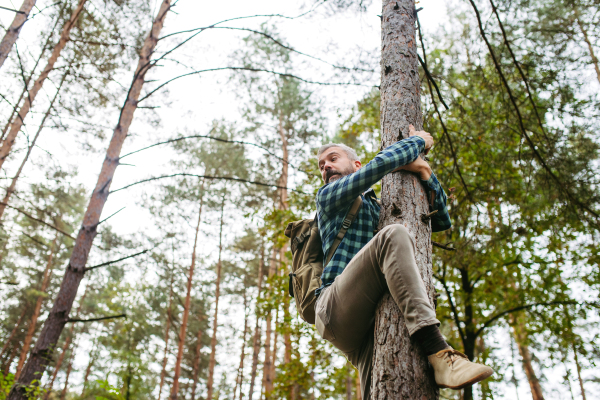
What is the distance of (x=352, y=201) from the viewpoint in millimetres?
2148

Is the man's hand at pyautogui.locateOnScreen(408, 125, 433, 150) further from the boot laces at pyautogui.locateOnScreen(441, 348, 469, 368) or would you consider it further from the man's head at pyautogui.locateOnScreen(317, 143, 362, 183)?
the boot laces at pyautogui.locateOnScreen(441, 348, 469, 368)

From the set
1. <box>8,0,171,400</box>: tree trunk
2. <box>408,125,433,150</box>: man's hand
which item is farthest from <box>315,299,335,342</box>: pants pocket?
<box>8,0,171,400</box>: tree trunk

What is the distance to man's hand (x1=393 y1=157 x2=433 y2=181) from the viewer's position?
2172 millimetres

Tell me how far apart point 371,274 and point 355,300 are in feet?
0.50

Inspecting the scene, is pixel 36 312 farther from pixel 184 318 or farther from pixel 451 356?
pixel 451 356

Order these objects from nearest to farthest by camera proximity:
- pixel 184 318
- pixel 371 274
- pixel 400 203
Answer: pixel 371 274
pixel 400 203
pixel 184 318

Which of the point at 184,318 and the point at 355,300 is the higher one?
the point at 184,318

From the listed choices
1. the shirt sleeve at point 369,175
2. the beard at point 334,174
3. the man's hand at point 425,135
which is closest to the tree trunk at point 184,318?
the beard at point 334,174

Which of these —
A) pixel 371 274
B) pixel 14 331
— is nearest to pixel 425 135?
pixel 371 274

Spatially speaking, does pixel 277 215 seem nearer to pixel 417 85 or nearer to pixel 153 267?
pixel 153 267

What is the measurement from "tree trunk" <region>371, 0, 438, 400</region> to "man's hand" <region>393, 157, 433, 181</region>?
39 millimetres

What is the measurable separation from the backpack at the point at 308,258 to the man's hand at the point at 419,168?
0.33 m

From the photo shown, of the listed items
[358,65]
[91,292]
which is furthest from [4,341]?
[358,65]

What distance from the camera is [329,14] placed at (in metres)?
4.25
